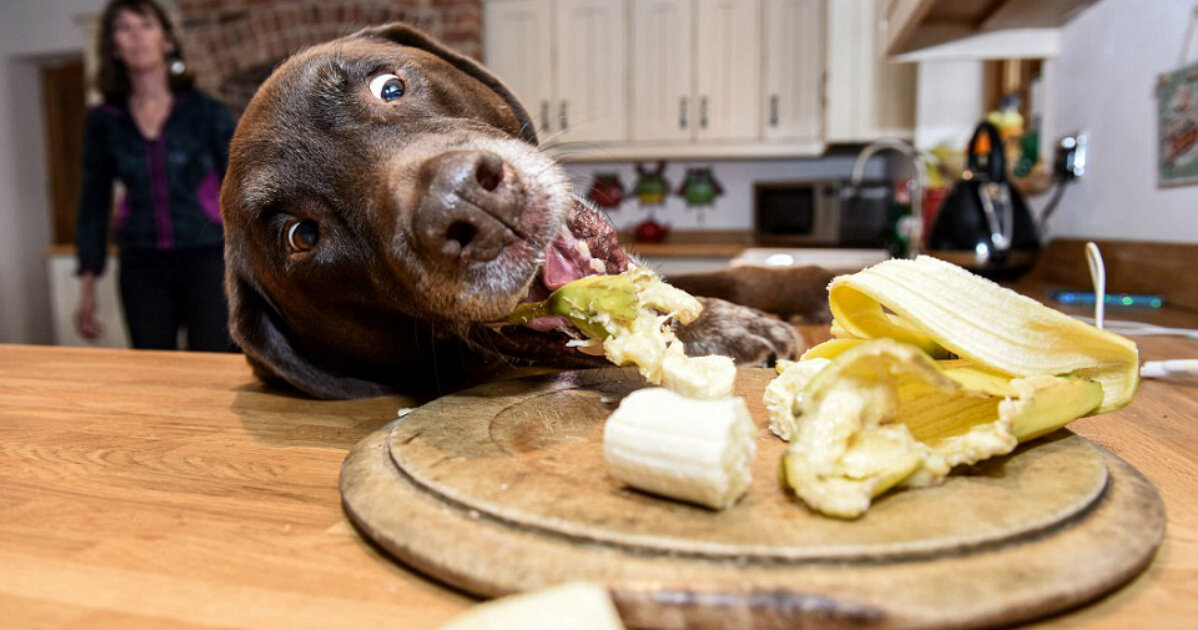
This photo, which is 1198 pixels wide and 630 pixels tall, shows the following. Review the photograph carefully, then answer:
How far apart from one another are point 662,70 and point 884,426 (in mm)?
5509

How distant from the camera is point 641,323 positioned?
3.23 ft

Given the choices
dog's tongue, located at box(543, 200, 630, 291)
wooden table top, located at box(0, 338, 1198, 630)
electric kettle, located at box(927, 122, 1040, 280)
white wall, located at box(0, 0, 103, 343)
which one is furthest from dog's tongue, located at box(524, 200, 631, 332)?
white wall, located at box(0, 0, 103, 343)

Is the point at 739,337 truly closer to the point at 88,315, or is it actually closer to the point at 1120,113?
the point at 1120,113

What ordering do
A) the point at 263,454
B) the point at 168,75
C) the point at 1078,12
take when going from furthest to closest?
the point at 168,75
the point at 1078,12
the point at 263,454

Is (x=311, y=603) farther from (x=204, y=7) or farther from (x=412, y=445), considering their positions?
(x=204, y=7)

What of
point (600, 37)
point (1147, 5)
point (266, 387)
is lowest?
point (266, 387)

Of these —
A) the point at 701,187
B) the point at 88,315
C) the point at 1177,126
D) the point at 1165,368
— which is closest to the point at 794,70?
the point at 701,187

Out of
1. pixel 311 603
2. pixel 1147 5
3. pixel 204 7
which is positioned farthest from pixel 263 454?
pixel 204 7

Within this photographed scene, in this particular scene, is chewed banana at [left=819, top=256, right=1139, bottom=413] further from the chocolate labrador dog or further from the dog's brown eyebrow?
the dog's brown eyebrow

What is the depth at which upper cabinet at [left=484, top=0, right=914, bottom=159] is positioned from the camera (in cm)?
563

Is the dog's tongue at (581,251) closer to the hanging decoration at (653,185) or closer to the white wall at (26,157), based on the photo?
the hanging decoration at (653,185)

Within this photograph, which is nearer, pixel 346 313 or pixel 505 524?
pixel 505 524

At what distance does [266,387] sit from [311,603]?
3.08 feet

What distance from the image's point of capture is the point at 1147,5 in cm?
235
